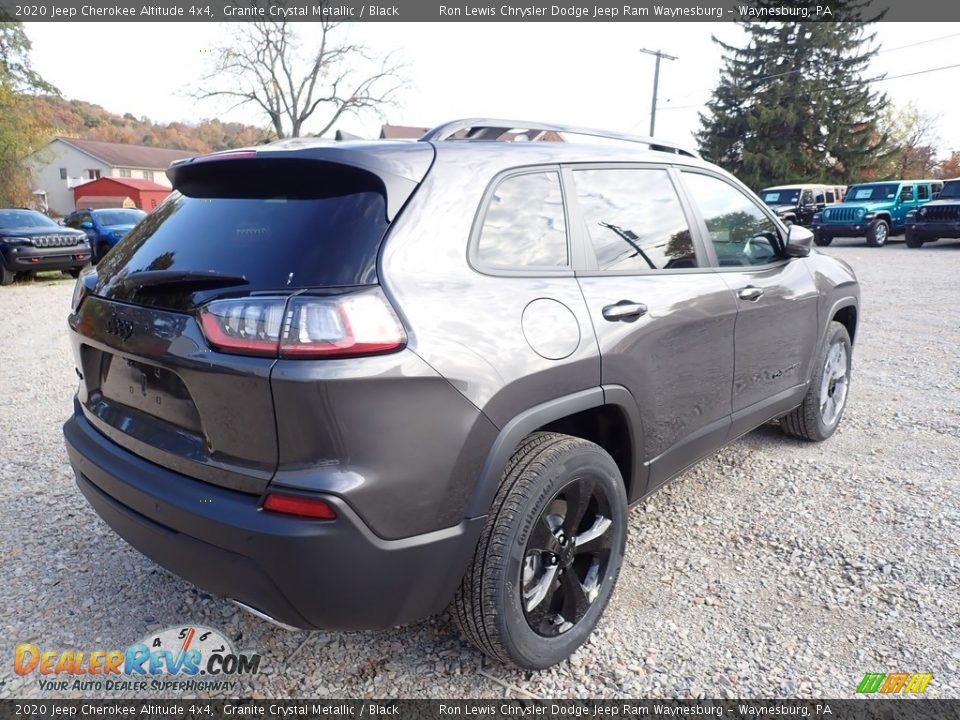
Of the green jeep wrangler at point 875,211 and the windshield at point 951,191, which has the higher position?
the windshield at point 951,191

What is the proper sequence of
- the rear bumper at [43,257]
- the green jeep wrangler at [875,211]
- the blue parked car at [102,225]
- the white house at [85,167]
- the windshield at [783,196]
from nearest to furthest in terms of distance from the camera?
the rear bumper at [43,257]
the blue parked car at [102,225]
the green jeep wrangler at [875,211]
the windshield at [783,196]
the white house at [85,167]

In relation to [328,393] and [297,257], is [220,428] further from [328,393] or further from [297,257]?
[297,257]

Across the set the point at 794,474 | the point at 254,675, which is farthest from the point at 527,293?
the point at 794,474

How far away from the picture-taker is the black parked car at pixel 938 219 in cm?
1828

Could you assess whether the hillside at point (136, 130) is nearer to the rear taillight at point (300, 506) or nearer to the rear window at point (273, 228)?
the rear window at point (273, 228)

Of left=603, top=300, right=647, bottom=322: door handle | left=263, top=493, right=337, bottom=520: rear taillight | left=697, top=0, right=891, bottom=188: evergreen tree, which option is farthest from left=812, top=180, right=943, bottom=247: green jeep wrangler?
left=263, top=493, right=337, bottom=520: rear taillight

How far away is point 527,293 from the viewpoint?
2.12 m

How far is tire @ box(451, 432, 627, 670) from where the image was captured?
2039mm

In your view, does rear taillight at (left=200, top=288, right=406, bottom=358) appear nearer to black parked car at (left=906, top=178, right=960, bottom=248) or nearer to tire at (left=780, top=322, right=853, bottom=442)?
tire at (left=780, top=322, right=853, bottom=442)

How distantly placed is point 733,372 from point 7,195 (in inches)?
1274

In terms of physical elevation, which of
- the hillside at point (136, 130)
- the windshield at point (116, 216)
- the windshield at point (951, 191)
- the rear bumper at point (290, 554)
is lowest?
the windshield at point (116, 216)

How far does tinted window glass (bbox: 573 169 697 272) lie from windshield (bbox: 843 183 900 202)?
22.7m

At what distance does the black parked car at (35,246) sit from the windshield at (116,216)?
2.46 metres

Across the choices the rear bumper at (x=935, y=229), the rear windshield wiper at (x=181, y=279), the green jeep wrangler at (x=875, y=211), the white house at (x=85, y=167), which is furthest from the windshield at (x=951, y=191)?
the white house at (x=85, y=167)
